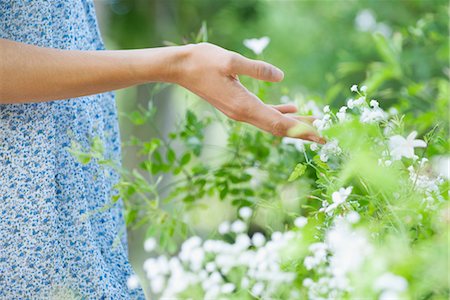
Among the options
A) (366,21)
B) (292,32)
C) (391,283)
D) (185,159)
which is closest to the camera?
(391,283)

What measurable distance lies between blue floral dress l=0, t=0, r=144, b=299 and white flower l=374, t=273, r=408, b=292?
525 millimetres

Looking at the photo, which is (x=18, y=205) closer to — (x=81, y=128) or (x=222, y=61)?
(x=81, y=128)

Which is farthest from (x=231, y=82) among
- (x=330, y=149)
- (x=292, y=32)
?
(x=292, y=32)

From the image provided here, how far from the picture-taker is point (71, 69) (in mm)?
926

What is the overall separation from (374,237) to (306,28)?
11.0 ft

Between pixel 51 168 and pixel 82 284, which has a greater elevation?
pixel 51 168

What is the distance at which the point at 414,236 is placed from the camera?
2.65 ft

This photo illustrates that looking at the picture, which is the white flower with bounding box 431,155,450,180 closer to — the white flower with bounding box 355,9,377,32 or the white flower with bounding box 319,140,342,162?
the white flower with bounding box 319,140,342,162

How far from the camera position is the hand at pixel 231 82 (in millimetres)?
894

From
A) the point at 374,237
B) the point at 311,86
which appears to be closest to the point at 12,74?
the point at 374,237

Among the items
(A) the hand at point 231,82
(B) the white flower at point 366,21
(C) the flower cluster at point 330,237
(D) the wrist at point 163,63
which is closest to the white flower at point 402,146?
(C) the flower cluster at point 330,237

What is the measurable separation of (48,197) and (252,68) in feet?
1.06

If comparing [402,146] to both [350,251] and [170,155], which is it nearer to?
[350,251]

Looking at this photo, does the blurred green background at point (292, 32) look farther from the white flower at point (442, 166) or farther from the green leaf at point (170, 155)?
the white flower at point (442, 166)
